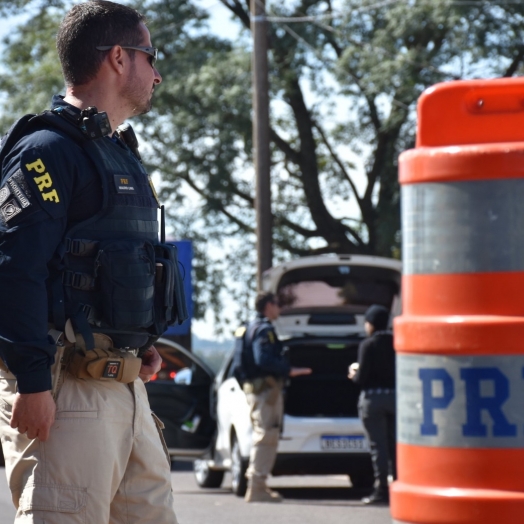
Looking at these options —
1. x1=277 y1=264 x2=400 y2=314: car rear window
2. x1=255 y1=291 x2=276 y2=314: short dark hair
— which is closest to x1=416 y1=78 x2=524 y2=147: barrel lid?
x1=255 y1=291 x2=276 y2=314: short dark hair

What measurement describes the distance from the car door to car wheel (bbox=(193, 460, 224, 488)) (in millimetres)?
348

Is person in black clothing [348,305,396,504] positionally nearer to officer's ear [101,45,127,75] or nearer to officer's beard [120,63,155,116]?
officer's beard [120,63,155,116]

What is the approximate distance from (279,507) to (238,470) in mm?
871

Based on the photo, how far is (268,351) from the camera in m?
10.0

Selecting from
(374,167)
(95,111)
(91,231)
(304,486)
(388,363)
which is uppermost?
(374,167)

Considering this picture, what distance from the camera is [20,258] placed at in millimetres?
3021

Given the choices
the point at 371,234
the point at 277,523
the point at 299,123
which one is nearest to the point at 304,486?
the point at 277,523

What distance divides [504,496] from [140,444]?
44.2 inches

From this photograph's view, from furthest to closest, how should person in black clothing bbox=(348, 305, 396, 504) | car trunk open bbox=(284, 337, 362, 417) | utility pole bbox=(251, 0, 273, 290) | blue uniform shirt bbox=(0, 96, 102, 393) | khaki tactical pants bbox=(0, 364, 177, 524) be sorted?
utility pole bbox=(251, 0, 273, 290)
car trunk open bbox=(284, 337, 362, 417)
person in black clothing bbox=(348, 305, 396, 504)
khaki tactical pants bbox=(0, 364, 177, 524)
blue uniform shirt bbox=(0, 96, 102, 393)

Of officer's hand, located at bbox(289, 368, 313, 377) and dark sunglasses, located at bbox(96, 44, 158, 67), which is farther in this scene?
officer's hand, located at bbox(289, 368, 313, 377)

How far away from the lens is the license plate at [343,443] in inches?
399

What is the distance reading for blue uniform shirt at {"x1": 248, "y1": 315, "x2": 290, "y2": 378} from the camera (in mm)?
9938

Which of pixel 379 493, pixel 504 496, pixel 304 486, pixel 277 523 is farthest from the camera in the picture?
pixel 304 486

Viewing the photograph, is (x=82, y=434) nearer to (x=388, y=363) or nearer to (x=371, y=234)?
(x=388, y=363)
